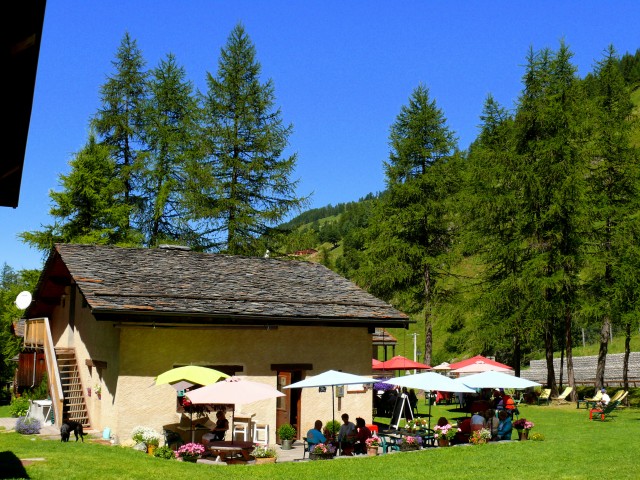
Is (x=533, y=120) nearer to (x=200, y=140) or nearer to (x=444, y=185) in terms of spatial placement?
(x=444, y=185)

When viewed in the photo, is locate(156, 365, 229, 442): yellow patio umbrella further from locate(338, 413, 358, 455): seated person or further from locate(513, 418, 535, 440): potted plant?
locate(513, 418, 535, 440): potted plant

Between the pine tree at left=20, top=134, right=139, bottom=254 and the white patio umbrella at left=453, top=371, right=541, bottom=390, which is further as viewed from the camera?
the pine tree at left=20, top=134, right=139, bottom=254

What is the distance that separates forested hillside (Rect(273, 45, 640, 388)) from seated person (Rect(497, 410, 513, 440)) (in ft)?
41.9

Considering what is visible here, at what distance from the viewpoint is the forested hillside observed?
31391 millimetres

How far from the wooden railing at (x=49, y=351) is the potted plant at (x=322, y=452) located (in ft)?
28.2

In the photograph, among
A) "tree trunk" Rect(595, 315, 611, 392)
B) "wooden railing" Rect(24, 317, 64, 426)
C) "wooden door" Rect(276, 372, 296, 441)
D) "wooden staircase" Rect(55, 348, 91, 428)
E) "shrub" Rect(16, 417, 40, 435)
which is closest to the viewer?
"shrub" Rect(16, 417, 40, 435)

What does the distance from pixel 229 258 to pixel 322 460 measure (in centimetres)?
1133

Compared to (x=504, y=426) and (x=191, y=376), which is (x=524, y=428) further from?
(x=191, y=376)

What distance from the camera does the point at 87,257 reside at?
23.0 metres

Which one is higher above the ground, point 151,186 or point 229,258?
point 151,186

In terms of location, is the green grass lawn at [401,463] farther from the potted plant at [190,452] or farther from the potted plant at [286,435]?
the potted plant at [286,435]

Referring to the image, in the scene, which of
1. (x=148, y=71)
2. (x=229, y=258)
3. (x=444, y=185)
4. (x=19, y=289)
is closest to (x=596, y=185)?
(x=444, y=185)

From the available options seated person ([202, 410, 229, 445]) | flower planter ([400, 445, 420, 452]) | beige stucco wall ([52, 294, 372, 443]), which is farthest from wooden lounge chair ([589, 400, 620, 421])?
seated person ([202, 410, 229, 445])

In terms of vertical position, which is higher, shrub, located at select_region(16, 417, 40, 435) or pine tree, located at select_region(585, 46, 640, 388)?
pine tree, located at select_region(585, 46, 640, 388)
